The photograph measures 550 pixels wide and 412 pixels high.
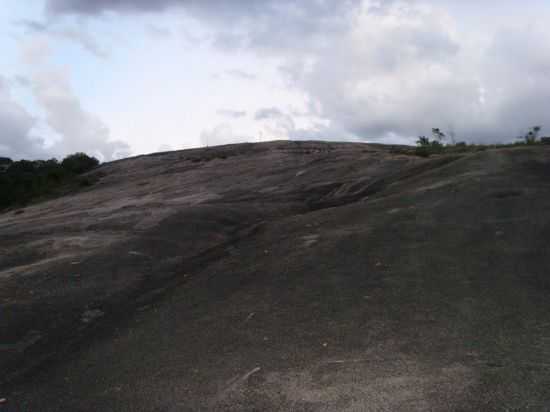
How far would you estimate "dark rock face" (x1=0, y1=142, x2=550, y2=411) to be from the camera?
680 centimetres

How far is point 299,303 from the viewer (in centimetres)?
963

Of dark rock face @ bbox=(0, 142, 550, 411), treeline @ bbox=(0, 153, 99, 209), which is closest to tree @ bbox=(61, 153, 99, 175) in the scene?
treeline @ bbox=(0, 153, 99, 209)

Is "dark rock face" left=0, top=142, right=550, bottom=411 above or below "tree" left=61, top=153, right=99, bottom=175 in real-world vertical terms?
below

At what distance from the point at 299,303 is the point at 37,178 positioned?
47719 mm

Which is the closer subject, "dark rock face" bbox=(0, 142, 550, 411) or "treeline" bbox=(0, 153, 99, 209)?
"dark rock face" bbox=(0, 142, 550, 411)

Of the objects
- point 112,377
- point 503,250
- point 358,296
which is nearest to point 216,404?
point 112,377

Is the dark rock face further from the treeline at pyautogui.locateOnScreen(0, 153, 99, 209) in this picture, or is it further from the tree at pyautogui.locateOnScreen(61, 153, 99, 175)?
the tree at pyautogui.locateOnScreen(61, 153, 99, 175)

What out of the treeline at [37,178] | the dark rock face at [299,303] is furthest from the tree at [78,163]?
the dark rock face at [299,303]

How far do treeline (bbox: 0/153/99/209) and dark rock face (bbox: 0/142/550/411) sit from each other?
91.0ft

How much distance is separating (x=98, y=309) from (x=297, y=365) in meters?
5.17

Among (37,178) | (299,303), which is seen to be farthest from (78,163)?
(299,303)

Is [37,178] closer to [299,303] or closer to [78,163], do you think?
[78,163]

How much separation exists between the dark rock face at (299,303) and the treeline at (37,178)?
27.7 meters

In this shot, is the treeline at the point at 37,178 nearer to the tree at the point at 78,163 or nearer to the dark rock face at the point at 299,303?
the tree at the point at 78,163
